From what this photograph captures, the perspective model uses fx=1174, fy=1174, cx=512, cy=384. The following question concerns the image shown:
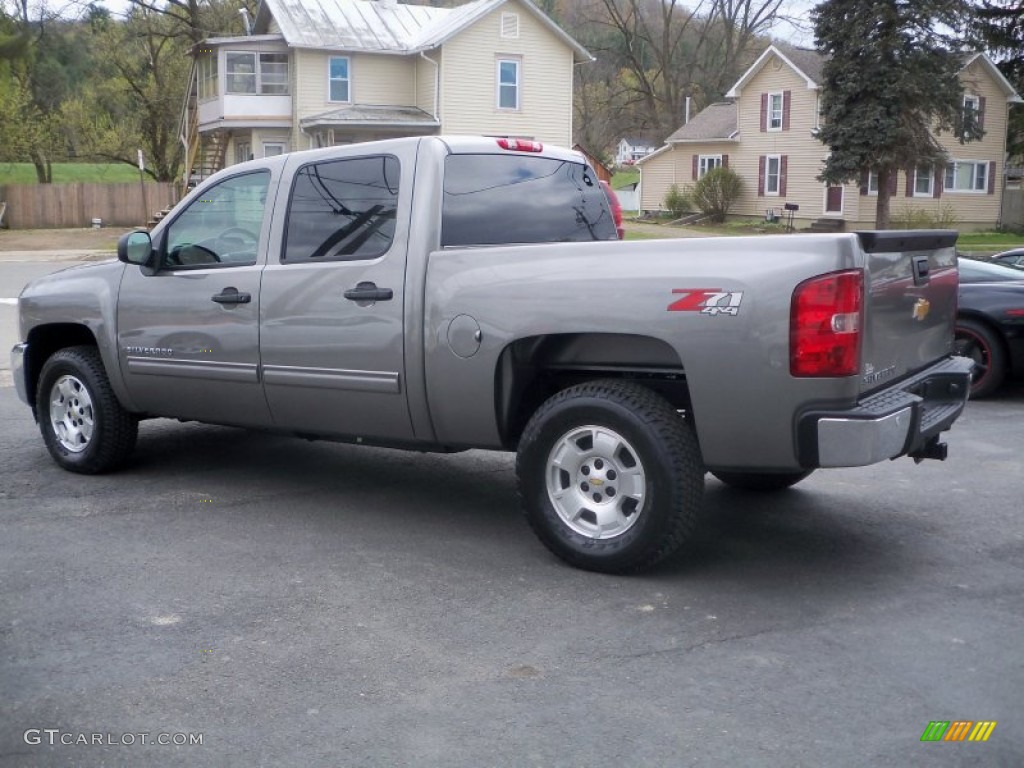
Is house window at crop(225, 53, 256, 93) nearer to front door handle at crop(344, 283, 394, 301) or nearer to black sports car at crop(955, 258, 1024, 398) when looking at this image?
black sports car at crop(955, 258, 1024, 398)

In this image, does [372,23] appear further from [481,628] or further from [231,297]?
[481,628]

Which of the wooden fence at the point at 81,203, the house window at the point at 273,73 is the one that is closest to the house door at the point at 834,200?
the house window at the point at 273,73

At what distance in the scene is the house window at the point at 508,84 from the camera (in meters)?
41.6

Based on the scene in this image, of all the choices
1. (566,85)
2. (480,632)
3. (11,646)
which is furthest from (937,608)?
(566,85)

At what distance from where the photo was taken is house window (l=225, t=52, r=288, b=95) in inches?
1612

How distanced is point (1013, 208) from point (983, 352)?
1575 inches

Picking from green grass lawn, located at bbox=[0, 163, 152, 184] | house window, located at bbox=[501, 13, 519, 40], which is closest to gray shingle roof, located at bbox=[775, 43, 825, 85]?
house window, located at bbox=[501, 13, 519, 40]

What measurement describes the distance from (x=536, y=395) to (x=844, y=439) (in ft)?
5.42

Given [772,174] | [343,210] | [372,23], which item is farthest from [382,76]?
[343,210]

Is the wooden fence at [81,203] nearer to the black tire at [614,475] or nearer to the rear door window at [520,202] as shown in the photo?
the rear door window at [520,202]

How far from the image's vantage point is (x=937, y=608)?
491cm

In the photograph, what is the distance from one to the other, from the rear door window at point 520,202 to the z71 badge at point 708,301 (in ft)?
4.68

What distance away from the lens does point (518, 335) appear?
5398 mm

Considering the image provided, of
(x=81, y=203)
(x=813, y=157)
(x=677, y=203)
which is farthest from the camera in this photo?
(x=677, y=203)
